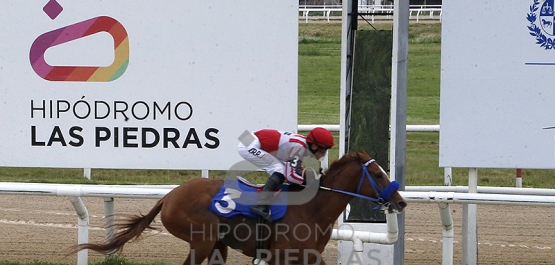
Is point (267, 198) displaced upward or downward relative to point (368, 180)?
downward

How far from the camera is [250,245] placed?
6.23 m

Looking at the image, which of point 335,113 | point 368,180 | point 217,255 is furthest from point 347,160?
point 335,113

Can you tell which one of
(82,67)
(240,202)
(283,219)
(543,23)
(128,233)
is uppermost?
(543,23)

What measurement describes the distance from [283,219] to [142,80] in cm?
200

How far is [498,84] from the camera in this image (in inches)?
273

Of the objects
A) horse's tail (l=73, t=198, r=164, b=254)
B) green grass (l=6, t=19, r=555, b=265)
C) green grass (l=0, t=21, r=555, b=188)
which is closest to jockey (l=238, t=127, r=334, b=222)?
horse's tail (l=73, t=198, r=164, b=254)

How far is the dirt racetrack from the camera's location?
25.5ft

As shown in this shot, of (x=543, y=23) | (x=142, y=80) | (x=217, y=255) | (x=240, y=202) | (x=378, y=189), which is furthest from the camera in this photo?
(x=142, y=80)

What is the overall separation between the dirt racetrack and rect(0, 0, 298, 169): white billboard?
93 cm

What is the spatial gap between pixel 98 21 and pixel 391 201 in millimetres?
3020

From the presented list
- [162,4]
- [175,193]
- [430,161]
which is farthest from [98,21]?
[430,161]

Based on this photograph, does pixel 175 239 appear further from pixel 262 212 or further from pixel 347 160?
pixel 347 160

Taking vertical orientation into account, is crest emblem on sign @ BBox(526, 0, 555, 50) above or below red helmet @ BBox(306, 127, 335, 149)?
above

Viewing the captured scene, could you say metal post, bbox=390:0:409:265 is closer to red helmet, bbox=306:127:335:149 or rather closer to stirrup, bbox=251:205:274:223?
red helmet, bbox=306:127:335:149
